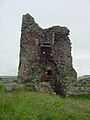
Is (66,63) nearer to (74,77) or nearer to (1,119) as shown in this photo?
(74,77)

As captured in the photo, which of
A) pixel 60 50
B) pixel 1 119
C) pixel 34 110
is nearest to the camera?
pixel 1 119

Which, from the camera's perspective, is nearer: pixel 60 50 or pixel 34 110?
pixel 34 110

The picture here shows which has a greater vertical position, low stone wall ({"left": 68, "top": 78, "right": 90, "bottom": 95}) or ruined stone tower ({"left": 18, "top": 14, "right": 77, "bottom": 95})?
ruined stone tower ({"left": 18, "top": 14, "right": 77, "bottom": 95})

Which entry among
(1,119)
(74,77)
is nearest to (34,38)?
(74,77)

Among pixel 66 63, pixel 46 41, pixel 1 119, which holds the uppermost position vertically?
pixel 46 41

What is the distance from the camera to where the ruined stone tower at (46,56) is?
133ft

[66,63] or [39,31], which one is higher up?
[39,31]

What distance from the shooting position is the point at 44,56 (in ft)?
144

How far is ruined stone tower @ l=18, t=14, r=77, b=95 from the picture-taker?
40.6 m

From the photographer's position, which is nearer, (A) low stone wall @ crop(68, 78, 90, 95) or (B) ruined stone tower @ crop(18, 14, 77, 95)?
(A) low stone wall @ crop(68, 78, 90, 95)

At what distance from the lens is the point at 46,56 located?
144 ft

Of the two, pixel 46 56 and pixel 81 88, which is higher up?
pixel 46 56

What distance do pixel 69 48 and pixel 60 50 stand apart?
1.36 metres

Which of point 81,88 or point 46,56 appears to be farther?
point 46,56
